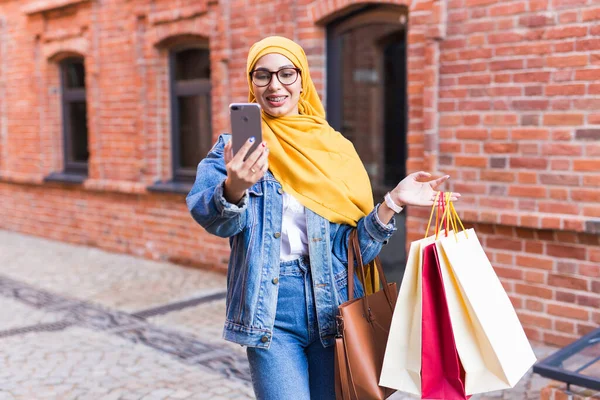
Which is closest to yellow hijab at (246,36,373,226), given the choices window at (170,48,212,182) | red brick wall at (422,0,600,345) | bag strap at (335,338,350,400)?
bag strap at (335,338,350,400)

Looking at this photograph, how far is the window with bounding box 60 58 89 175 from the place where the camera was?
33.7 ft

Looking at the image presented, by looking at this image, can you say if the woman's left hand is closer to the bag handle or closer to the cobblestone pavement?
the bag handle

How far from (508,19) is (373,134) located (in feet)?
6.50

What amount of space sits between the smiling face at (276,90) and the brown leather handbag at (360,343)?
1.77 feet

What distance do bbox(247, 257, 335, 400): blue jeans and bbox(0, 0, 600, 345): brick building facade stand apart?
9.54ft

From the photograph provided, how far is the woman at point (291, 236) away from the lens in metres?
2.27

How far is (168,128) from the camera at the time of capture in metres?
8.70

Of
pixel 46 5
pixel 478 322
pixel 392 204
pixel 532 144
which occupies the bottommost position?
pixel 478 322

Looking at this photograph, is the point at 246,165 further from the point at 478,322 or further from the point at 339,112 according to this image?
the point at 339,112

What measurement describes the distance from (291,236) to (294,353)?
1.27ft

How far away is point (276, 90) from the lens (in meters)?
2.28

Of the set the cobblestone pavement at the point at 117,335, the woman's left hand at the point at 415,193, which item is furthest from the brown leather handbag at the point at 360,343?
the cobblestone pavement at the point at 117,335

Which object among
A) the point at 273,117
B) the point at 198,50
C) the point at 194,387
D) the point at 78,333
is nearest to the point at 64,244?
the point at 198,50

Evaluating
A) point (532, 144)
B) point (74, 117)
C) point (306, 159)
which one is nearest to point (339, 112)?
point (532, 144)
